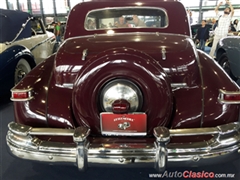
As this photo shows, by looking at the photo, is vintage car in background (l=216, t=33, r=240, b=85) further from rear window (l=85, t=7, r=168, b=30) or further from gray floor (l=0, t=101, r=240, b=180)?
gray floor (l=0, t=101, r=240, b=180)

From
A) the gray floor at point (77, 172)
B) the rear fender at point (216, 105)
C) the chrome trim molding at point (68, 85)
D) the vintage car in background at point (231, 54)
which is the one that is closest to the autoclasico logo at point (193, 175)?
the gray floor at point (77, 172)

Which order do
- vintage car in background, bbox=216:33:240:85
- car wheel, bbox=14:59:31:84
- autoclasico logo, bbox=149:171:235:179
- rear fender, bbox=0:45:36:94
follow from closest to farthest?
autoclasico logo, bbox=149:171:235:179 → rear fender, bbox=0:45:36:94 → car wheel, bbox=14:59:31:84 → vintage car in background, bbox=216:33:240:85

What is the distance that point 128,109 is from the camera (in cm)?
175

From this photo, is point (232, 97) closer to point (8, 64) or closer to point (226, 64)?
point (226, 64)

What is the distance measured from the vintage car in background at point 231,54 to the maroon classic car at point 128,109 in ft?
8.01

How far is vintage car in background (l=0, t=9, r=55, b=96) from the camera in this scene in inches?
154

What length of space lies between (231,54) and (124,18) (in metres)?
2.58

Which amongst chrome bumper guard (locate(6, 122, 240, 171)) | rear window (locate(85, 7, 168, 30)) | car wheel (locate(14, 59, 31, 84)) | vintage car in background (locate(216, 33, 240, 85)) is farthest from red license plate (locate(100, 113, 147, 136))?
vintage car in background (locate(216, 33, 240, 85))

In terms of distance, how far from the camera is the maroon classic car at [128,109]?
1.70m

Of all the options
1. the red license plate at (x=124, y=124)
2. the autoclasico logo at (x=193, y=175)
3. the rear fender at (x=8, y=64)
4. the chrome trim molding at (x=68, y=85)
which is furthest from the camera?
the rear fender at (x=8, y=64)

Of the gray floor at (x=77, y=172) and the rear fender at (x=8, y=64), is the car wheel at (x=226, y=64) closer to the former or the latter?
the gray floor at (x=77, y=172)

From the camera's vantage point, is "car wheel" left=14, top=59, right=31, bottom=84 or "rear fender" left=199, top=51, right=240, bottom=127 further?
"car wheel" left=14, top=59, right=31, bottom=84

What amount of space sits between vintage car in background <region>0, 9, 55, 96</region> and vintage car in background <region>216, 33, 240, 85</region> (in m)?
3.78

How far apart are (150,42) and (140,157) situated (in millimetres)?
1042
